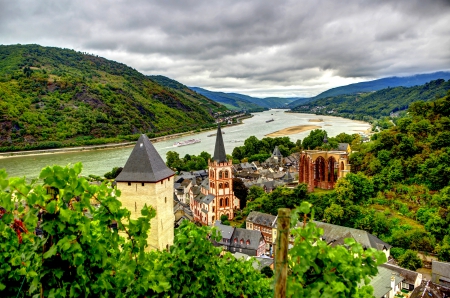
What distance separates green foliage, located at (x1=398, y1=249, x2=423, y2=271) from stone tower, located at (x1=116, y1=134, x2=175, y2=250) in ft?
42.6

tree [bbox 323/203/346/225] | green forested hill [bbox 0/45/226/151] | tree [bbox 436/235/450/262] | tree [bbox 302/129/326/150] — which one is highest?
green forested hill [bbox 0/45/226/151]

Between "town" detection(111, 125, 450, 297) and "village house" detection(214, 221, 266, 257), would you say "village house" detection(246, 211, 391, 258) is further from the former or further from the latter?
"village house" detection(214, 221, 266, 257)

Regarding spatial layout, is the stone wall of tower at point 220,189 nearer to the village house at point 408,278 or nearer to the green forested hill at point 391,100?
the village house at point 408,278

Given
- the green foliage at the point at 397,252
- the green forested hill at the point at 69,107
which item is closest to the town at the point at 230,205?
the green foliage at the point at 397,252

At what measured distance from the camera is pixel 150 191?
9.62 m

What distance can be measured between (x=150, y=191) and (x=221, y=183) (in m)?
16.7

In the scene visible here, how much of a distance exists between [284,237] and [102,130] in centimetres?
7031

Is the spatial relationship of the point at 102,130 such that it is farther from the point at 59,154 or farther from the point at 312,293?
the point at 312,293

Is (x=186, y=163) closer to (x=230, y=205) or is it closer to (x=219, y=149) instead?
(x=230, y=205)

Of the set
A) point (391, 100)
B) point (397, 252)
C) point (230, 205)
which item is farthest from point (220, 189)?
point (391, 100)

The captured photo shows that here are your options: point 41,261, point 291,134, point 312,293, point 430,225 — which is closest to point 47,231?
point 41,261

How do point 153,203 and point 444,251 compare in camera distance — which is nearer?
point 153,203

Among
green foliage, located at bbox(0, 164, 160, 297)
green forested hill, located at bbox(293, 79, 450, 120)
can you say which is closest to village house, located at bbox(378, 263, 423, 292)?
green foliage, located at bbox(0, 164, 160, 297)

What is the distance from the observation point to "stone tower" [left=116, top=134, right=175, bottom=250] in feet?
31.2
